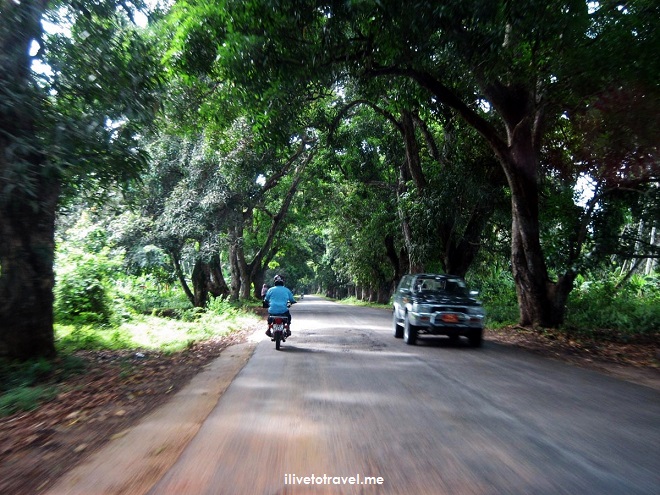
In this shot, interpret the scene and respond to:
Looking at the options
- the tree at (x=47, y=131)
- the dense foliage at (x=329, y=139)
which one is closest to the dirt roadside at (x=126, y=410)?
the tree at (x=47, y=131)

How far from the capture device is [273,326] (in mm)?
12086

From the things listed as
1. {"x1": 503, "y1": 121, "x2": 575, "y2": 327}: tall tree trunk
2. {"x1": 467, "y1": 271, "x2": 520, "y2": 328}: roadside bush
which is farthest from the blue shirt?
{"x1": 467, "y1": 271, "x2": 520, "y2": 328}: roadside bush

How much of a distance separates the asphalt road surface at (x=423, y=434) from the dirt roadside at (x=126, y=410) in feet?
1.09

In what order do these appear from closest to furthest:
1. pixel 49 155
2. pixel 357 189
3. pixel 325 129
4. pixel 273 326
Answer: pixel 49 155 < pixel 273 326 < pixel 325 129 < pixel 357 189

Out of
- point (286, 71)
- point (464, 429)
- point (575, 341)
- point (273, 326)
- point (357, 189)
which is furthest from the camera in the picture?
point (357, 189)

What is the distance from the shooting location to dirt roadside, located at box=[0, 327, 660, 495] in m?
4.38

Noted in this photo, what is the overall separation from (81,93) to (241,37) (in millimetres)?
3258

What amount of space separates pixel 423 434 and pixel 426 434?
1.2 inches

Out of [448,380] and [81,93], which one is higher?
[81,93]

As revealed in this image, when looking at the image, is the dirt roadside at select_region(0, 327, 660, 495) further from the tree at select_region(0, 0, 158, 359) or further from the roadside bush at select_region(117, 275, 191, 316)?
the roadside bush at select_region(117, 275, 191, 316)

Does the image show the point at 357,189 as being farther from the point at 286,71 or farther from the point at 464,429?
the point at 464,429

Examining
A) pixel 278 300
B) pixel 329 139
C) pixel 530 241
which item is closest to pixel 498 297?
pixel 530 241

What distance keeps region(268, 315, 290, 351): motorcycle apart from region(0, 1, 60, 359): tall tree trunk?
476 cm

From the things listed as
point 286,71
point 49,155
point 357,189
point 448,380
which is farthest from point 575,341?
point 357,189
